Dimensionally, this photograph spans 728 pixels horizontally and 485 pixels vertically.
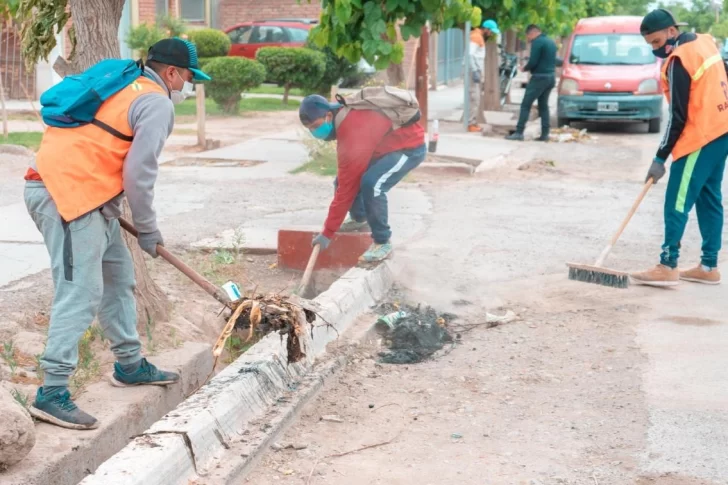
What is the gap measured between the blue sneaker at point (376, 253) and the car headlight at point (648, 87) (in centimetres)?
1147

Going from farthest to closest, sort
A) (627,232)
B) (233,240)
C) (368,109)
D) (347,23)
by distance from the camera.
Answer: (347,23), (627,232), (233,240), (368,109)

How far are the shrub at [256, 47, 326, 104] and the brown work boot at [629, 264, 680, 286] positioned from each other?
15.1 m

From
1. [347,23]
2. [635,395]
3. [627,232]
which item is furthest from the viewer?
[347,23]

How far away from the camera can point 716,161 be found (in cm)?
698

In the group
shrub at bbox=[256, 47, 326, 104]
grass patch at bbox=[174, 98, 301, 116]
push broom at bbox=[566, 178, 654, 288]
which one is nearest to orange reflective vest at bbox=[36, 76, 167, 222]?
push broom at bbox=[566, 178, 654, 288]

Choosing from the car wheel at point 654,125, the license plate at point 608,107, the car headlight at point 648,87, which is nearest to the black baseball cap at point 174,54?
the license plate at point 608,107

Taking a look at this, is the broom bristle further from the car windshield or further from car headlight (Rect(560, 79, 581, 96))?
the car windshield

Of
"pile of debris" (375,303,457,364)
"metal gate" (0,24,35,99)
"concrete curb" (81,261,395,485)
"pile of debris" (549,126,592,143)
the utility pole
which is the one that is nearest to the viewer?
"concrete curb" (81,261,395,485)

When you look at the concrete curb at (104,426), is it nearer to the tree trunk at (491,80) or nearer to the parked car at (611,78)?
the parked car at (611,78)

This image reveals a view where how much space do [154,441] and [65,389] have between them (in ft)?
2.10

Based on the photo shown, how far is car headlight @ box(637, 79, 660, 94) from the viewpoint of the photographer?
17375mm

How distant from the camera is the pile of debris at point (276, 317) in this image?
470 centimetres

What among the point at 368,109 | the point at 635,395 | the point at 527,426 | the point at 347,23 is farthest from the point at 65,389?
the point at 347,23

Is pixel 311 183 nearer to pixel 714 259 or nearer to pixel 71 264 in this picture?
pixel 714 259
